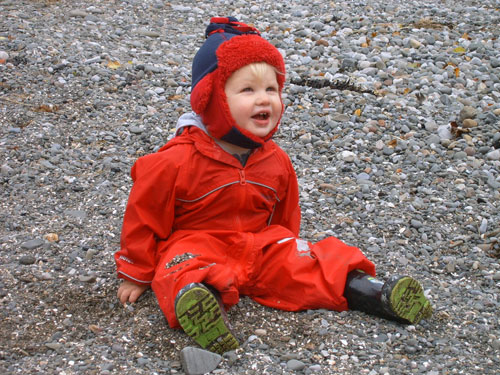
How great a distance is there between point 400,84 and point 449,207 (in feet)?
6.63

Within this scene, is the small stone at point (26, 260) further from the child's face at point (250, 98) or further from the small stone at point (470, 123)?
the small stone at point (470, 123)

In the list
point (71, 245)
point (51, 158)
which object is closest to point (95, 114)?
point (51, 158)

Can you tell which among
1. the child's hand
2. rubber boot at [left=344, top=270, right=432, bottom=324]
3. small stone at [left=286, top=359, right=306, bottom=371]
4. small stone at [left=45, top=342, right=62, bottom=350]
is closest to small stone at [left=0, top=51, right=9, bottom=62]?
the child's hand

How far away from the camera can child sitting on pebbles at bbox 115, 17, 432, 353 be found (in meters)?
3.37

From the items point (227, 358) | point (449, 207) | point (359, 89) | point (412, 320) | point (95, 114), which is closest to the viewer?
point (227, 358)


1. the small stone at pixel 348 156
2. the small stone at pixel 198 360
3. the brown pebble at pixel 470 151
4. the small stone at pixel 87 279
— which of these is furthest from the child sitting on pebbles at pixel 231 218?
the brown pebble at pixel 470 151

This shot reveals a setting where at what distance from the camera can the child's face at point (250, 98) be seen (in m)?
3.40

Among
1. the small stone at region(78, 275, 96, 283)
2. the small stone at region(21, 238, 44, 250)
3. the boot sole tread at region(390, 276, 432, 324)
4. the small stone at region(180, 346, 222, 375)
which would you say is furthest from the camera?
the small stone at region(21, 238, 44, 250)

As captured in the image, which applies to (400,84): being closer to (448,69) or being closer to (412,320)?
(448,69)

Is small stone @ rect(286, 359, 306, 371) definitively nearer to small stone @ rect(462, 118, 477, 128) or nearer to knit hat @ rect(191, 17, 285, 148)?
knit hat @ rect(191, 17, 285, 148)

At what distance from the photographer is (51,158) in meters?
5.03

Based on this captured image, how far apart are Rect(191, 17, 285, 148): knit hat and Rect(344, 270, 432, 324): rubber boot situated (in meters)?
0.88

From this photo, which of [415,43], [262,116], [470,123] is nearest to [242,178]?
[262,116]

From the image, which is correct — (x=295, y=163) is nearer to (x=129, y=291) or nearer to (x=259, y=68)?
(x=259, y=68)
